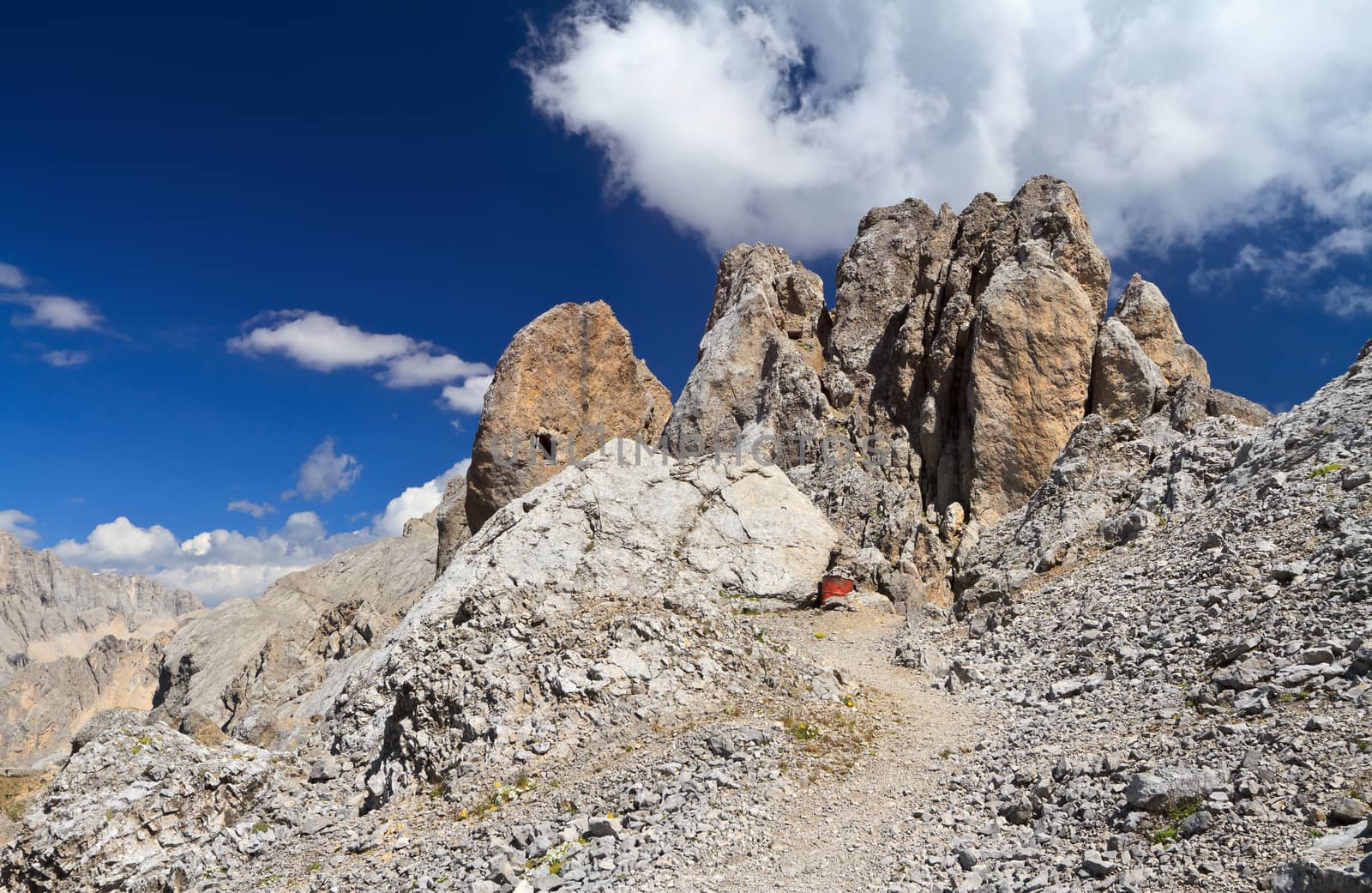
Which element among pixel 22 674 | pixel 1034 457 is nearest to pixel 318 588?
pixel 1034 457

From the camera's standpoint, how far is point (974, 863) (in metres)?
10.3

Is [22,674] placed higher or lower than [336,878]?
higher

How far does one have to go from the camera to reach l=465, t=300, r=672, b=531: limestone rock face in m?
43.4

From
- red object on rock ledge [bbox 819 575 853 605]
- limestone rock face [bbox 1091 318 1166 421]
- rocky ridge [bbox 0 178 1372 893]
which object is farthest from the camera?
limestone rock face [bbox 1091 318 1166 421]

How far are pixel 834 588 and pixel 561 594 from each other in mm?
16034

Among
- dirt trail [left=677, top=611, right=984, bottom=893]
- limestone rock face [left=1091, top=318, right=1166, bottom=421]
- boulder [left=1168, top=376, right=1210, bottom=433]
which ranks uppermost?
limestone rock face [left=1091, top=318, right=1166, bottom=421]

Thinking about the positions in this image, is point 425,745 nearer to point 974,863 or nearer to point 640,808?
point 640,808

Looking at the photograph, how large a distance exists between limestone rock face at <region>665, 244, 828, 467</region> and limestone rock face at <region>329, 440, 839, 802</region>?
10.1 metres

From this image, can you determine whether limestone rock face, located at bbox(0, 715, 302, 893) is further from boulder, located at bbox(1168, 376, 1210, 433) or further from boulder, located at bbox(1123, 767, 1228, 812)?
boulder, located at bbox(1168, 376, 1210, 433)

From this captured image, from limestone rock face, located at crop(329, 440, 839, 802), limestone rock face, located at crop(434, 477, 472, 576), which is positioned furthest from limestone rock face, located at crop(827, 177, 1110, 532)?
limestone rock face, located at crop(434, 477, 472, 576)

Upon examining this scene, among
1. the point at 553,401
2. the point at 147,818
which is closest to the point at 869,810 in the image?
the point at 147,818

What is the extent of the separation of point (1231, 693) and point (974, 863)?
5688 mm

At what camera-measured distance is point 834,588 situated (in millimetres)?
32438

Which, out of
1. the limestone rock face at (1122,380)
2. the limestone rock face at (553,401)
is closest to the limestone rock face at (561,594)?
the limestone rock face at (553,401)
